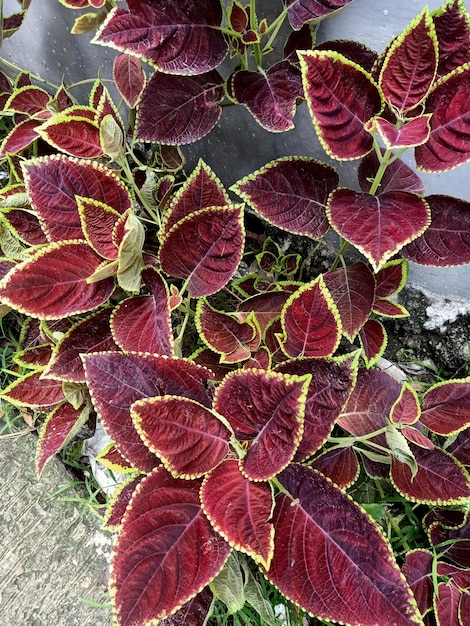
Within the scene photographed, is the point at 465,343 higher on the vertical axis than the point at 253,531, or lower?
lower

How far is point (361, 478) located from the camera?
1.15 metres

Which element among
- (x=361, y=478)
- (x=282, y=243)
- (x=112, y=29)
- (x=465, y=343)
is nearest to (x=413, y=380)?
(x=465, y=343)

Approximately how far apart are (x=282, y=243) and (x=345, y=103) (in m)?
0.61

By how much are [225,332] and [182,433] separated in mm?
272

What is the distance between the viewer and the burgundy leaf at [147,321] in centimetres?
91

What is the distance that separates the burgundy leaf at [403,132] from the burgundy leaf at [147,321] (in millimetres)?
429

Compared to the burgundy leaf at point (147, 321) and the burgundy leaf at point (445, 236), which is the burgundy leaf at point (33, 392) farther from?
the burgundy leaf at point (445, 236)

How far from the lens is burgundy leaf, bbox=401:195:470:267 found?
2.97ft

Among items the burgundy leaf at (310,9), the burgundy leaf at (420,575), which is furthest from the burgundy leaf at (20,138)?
the burgundy leaf at (420,575)

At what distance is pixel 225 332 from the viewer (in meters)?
1.02

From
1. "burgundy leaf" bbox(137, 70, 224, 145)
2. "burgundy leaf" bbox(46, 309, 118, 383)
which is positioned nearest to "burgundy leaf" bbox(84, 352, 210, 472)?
"burgundy leaf" bbox(46, 309, 118, 383)

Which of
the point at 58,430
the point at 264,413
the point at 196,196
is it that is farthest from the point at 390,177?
the point at 58,430

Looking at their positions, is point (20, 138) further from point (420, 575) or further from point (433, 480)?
point (420, 575)

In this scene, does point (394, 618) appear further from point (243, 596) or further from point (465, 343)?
point (465, 343)
